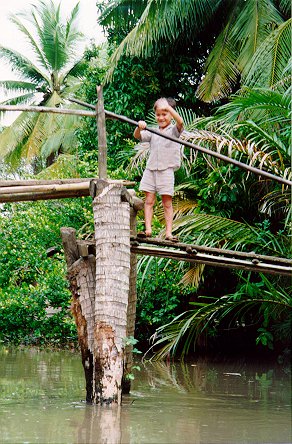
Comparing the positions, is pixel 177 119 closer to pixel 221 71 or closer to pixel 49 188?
pixel 49 188

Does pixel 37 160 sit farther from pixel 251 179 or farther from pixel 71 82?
pixel 251 179

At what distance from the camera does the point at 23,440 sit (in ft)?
17.0

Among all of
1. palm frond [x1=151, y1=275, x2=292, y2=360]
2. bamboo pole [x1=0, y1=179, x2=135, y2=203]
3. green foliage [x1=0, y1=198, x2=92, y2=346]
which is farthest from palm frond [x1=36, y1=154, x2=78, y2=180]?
bamboo pole [x1=0, y1=179, x2=135, y2=203]

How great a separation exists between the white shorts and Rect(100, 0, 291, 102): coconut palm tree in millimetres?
5205

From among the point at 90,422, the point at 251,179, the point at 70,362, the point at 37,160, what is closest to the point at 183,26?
the point at 251,179

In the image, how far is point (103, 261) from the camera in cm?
658

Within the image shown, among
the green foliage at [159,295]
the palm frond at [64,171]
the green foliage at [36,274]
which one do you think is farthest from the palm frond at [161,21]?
the green foliage at [159,295]

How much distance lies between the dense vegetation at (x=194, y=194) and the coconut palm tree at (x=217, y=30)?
24 mm

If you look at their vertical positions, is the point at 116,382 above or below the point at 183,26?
below

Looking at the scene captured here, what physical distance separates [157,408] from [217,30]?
8.95m

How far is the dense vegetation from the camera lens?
10016 millimetres

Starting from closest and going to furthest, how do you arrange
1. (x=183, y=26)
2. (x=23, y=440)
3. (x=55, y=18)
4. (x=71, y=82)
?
(x=23, y=440) → (x=183, y=26) → (x=55, y=18) → (x=71, y=82)

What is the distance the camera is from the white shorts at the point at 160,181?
22.7 feet

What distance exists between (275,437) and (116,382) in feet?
5.19
